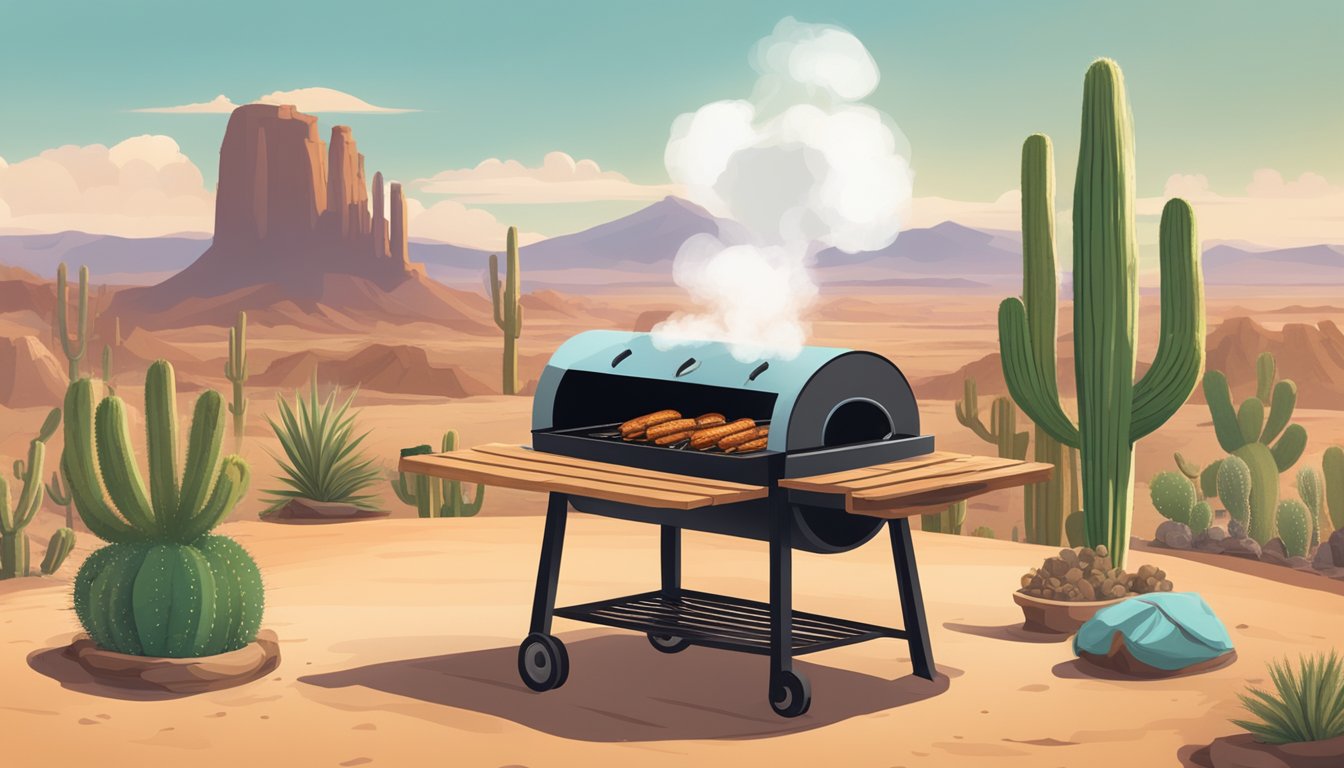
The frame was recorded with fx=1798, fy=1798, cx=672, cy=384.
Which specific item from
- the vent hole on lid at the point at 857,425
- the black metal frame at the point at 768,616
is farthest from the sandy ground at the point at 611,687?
the vent hole on lid at the point at 857,425

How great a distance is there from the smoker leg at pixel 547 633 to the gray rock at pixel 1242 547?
654cm

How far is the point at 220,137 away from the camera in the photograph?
62.7 metres

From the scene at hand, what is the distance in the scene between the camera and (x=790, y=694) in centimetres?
825

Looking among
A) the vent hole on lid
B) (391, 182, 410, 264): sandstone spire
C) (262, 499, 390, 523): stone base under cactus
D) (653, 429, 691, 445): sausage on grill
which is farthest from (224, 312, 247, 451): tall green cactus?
(391, 182, 410, 264): sandstone spire

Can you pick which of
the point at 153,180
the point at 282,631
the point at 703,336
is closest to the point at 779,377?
the point at 703,336

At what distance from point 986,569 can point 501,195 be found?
5045 cm

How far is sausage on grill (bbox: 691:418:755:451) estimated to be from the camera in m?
8.65

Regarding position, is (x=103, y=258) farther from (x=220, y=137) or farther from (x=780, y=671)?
(x=780, y=671)

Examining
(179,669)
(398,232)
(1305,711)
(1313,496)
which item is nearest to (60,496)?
(179,669)

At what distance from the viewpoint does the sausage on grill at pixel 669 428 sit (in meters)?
8.91

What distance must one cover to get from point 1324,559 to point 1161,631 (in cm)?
468

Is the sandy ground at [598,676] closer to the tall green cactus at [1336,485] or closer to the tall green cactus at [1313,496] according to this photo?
the tall green cactus at [1313,496]

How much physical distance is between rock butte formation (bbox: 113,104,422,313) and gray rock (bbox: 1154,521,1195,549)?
44.1 m

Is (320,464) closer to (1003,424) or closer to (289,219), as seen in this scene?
(1003,424)
